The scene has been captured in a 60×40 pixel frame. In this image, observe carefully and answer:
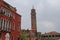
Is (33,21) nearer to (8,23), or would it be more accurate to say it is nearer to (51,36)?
(51,36)

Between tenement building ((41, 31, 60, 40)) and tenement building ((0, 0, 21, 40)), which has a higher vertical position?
tenement building ((0, 0, 21, 40))

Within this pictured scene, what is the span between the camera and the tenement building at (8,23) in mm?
33463

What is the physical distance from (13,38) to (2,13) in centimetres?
792

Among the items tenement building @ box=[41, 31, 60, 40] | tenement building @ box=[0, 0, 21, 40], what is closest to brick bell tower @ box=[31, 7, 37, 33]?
tenement building @ box=[41, 31, 60, 40]

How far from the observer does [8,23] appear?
3631 centimetres

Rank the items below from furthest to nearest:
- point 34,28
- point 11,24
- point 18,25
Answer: point 34,28
point 18,25
point 11,24

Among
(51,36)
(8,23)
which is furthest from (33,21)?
(8,23)

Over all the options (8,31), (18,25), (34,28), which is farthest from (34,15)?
(8,31)

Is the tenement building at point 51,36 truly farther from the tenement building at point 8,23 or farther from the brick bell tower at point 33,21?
the tenement building at point 8,23

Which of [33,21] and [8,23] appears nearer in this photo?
[8,23]

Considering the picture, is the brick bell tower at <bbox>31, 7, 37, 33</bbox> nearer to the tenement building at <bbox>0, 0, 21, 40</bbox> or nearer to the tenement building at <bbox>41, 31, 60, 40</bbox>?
the tenement building at <bbox>41, 31, 60, 40</bbox>

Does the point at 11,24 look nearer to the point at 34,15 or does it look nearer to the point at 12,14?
the point at 12,14

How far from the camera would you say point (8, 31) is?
115 feet

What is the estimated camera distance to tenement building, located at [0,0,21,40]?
3346 centimetres
